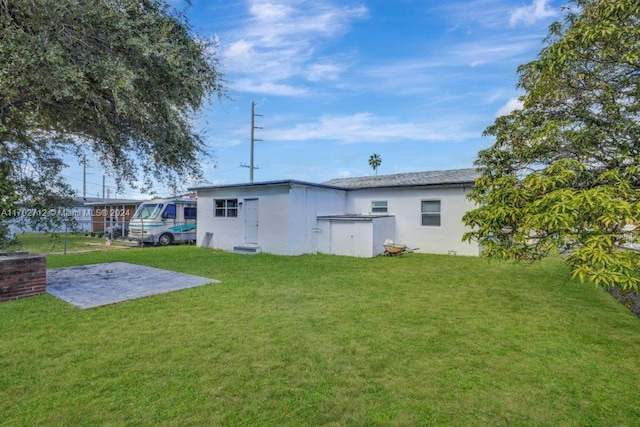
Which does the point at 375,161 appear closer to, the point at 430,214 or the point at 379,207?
the point at 379,207

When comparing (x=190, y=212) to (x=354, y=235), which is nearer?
A: (x=354, y=235)

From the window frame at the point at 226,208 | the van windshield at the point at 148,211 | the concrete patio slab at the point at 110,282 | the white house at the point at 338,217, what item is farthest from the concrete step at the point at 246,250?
the van windshield at the point at 148,211

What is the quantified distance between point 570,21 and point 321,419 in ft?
16.7

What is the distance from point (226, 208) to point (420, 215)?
28.2 ft

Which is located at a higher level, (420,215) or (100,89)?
(100,89)

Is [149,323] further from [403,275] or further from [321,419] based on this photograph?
[403,275]

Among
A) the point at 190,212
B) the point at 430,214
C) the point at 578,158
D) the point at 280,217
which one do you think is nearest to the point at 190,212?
the point at 190,212

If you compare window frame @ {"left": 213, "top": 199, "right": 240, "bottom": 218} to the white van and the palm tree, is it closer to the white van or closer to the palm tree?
the white van

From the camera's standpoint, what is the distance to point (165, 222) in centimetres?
1659

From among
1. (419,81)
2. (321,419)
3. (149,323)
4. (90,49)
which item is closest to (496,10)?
(419,81)

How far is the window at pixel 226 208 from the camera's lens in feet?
47.5

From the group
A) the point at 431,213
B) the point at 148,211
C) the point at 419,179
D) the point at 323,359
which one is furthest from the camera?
the point at 148,211

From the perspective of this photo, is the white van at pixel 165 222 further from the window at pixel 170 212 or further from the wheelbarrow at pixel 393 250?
the wheelbarrow at pixel 393 250

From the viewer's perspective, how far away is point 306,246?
1316 cm
